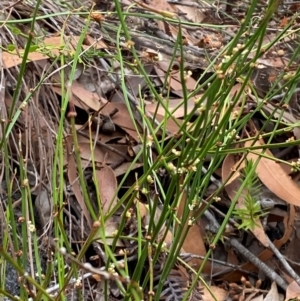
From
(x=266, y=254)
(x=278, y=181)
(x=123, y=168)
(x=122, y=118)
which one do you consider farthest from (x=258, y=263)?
(x=122, y=118)

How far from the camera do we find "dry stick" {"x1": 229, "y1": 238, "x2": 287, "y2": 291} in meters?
1.36

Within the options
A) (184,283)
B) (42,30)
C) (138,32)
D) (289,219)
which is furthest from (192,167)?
(138,32)

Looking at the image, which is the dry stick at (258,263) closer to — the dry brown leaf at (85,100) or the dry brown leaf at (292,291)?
the dry brown leaf at (292,291)

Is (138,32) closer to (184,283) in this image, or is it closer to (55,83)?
(55,83)

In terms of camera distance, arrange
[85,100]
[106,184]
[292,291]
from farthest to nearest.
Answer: [85,100] → [106,184] → [292,291]

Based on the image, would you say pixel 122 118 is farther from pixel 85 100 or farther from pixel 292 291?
pixel 292 291

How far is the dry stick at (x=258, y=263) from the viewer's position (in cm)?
136

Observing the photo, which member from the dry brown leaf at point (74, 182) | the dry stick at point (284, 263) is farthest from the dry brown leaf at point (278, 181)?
the dry brown leaf at point (74, 182)

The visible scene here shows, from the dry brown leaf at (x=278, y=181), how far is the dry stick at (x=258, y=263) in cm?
16

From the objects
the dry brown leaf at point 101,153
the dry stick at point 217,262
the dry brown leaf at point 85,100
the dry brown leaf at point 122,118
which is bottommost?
the dry stick at point 217,262

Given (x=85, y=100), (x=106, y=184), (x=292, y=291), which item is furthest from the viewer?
(x=85, y=100)

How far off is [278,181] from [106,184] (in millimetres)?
429

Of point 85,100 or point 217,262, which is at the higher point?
point 85,100

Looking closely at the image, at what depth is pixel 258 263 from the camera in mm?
1379
